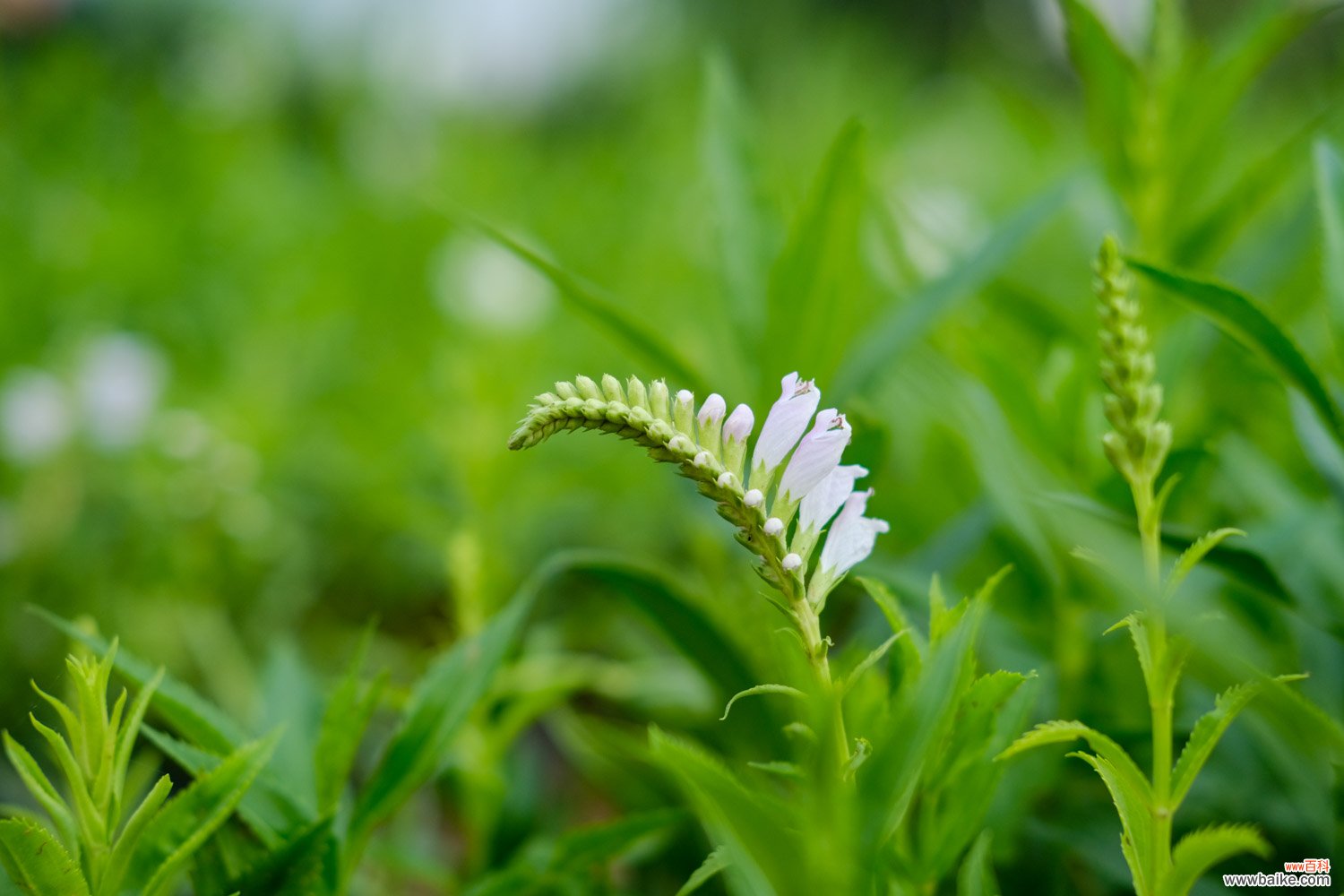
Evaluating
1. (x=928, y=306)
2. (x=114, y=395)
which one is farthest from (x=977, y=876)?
(x=114, y=395)

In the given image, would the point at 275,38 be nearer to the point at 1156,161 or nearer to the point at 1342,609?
the point at 1156,161

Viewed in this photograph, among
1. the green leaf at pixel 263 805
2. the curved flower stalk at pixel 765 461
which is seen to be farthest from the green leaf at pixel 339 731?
the curved flower stalk at pixel 765 461

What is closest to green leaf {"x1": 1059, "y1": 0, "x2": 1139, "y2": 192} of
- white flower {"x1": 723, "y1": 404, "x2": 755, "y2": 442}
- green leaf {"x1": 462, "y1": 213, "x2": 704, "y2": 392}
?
green leaf {"x1": 462, "y1": 213, "x2": 704, "y2": 392}

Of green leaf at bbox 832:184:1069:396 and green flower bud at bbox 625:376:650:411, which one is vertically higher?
green leaf at bbox 832:184:1069:396

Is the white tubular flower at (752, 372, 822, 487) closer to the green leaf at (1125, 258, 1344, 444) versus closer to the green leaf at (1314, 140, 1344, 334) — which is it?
the green leaf at (1125, 258, 1344, 444)

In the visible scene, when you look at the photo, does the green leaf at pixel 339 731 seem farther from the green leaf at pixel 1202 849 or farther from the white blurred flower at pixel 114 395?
the white blurred flower at pixel 114 395

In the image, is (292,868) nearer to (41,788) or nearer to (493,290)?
(41,788)
